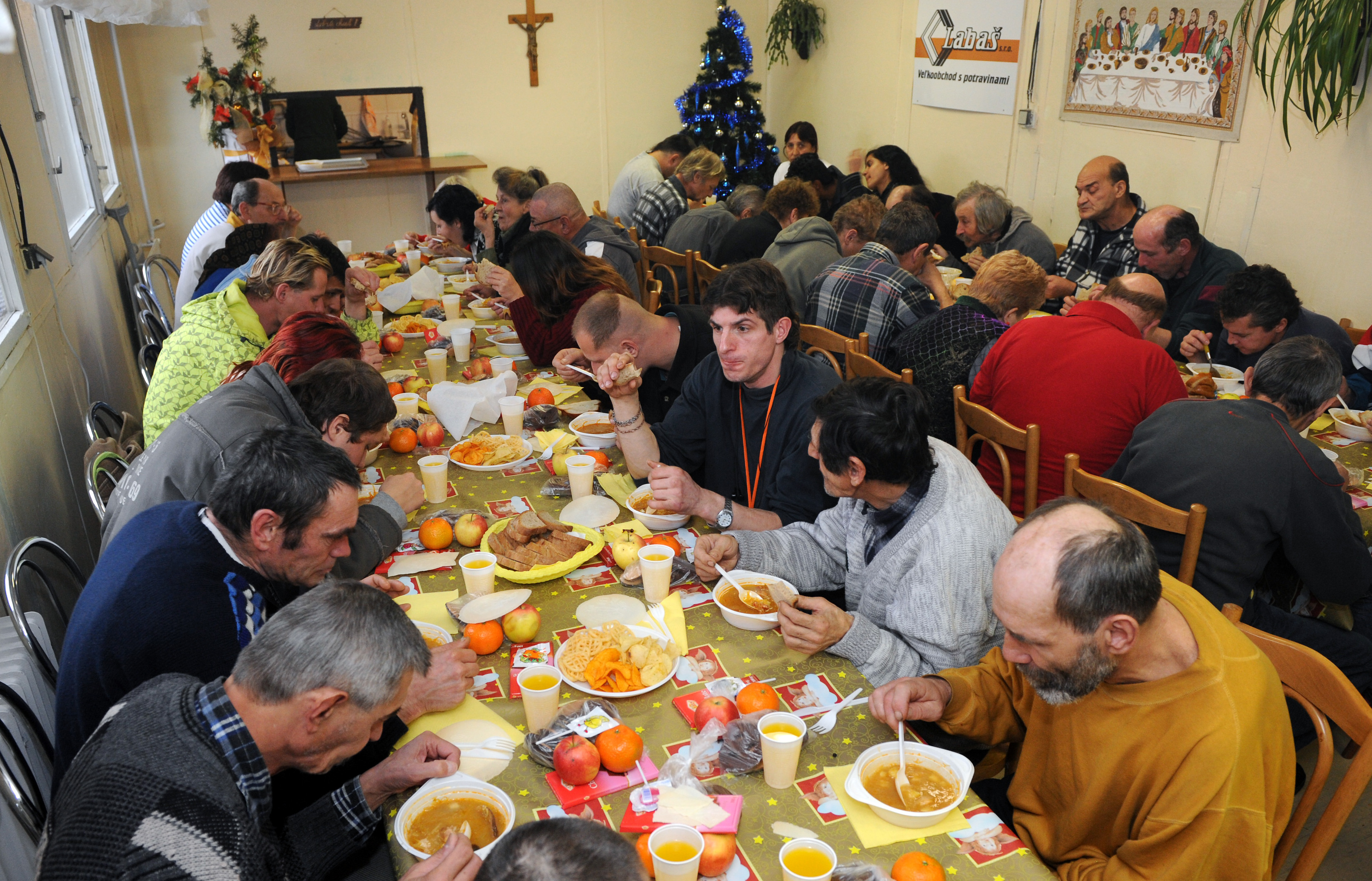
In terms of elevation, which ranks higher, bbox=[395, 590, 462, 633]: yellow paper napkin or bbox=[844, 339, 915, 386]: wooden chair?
bbox=[844, 339, 915, 386]: wooden chair

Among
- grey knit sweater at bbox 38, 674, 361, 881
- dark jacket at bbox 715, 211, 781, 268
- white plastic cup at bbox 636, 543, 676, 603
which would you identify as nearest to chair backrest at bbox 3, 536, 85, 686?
grey knit sweater at bbox 38, 674, 361, 881

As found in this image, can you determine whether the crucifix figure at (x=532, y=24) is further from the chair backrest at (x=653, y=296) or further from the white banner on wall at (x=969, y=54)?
the chair backrest at (x=653, y=296)

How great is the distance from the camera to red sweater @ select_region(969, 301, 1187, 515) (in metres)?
3.18

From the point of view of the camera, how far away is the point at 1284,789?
1650mm

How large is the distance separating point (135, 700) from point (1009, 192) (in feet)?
23.0

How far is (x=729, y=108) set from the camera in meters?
9.57

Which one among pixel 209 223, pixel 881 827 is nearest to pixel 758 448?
pixel 881 827

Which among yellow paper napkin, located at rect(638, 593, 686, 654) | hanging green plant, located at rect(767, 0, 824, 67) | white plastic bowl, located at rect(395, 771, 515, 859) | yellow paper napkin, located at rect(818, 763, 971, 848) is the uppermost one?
hanging green plant, located at rect(767, 0, 824, 67)

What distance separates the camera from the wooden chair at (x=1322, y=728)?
162 centimetres

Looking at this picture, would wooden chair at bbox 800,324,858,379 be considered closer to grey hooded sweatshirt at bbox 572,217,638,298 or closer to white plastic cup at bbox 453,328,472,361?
grey hooded sweatshirt at bbox 572,217,638,298

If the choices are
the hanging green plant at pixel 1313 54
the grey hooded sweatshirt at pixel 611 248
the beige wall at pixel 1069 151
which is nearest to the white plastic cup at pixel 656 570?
the grey hooded sweatshirt at pixel 611 248

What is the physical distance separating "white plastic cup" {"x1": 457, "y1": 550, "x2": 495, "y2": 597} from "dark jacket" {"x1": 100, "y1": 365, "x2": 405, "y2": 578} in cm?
31

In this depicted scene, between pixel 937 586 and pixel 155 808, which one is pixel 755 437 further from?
pixel 155 808

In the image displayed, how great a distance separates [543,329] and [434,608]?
222 centimetres
